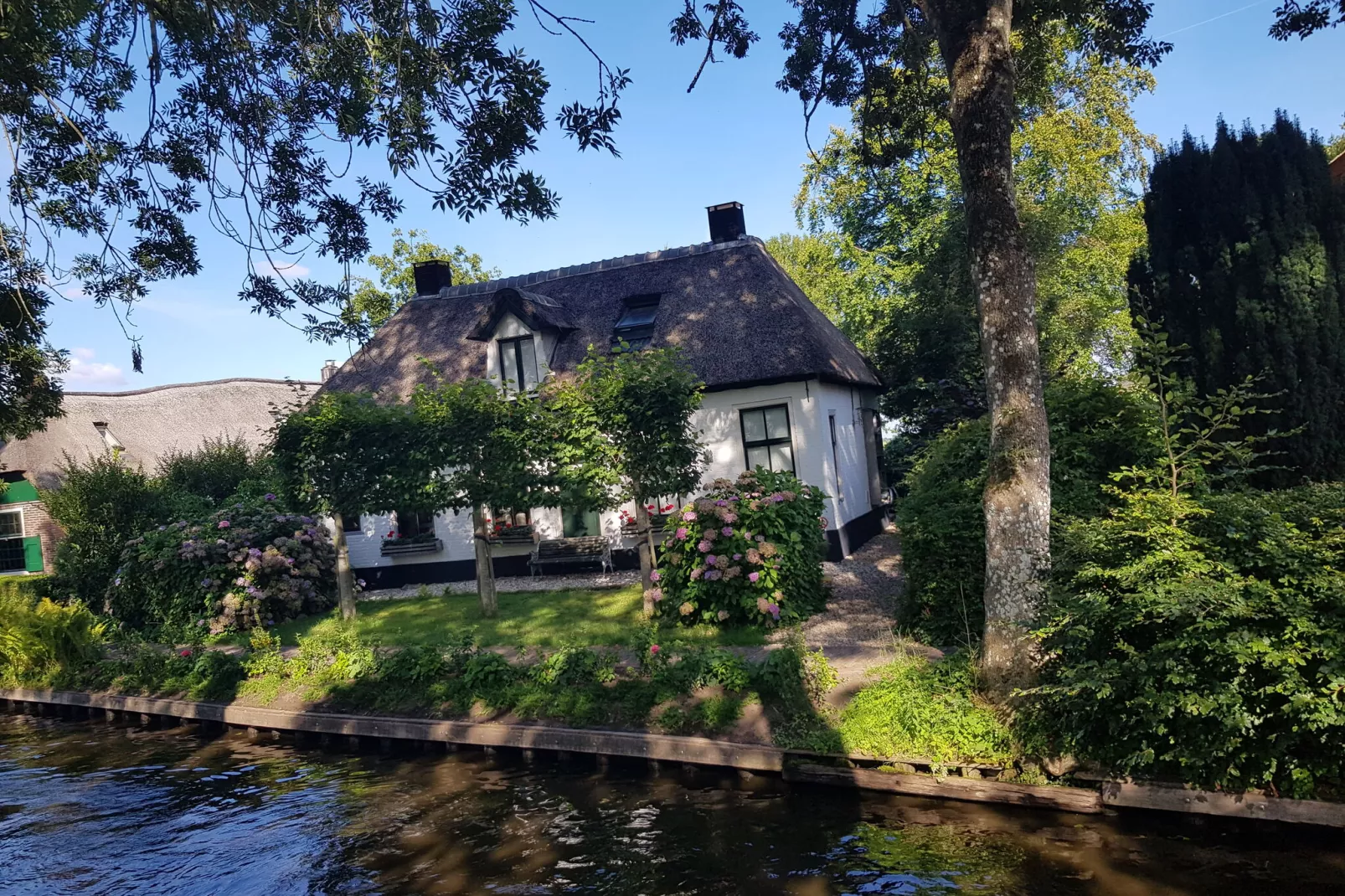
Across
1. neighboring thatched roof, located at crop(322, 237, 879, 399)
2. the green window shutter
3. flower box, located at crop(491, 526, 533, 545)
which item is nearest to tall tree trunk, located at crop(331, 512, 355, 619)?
neighboring thatched roof, located at crop(322, 237, 879, 399)

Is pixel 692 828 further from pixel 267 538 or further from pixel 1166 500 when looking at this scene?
pixel 267 538

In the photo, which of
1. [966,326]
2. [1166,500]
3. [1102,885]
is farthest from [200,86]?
[966,326]

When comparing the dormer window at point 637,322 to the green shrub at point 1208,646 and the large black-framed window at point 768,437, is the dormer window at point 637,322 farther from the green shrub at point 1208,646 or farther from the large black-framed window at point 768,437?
the green shrub at point 1208,646

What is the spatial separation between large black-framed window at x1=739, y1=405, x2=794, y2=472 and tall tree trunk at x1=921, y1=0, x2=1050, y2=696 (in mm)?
9087

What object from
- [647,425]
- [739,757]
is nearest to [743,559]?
[647,425]

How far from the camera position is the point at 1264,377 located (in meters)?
10.9

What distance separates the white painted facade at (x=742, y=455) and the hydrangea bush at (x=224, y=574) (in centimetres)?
268

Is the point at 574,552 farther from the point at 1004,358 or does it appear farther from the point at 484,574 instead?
the point at 1004,358

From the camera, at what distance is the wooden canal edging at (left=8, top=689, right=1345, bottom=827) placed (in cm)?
602

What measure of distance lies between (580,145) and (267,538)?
12849 mm

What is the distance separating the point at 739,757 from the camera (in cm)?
795

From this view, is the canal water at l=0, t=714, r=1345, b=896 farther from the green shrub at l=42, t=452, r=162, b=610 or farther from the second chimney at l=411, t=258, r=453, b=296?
the second chimney at l=411, t=258, r=453, b=296

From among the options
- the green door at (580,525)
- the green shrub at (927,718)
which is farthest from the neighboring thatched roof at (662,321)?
the green shrub at (927,718)

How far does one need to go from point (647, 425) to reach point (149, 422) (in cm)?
2999
